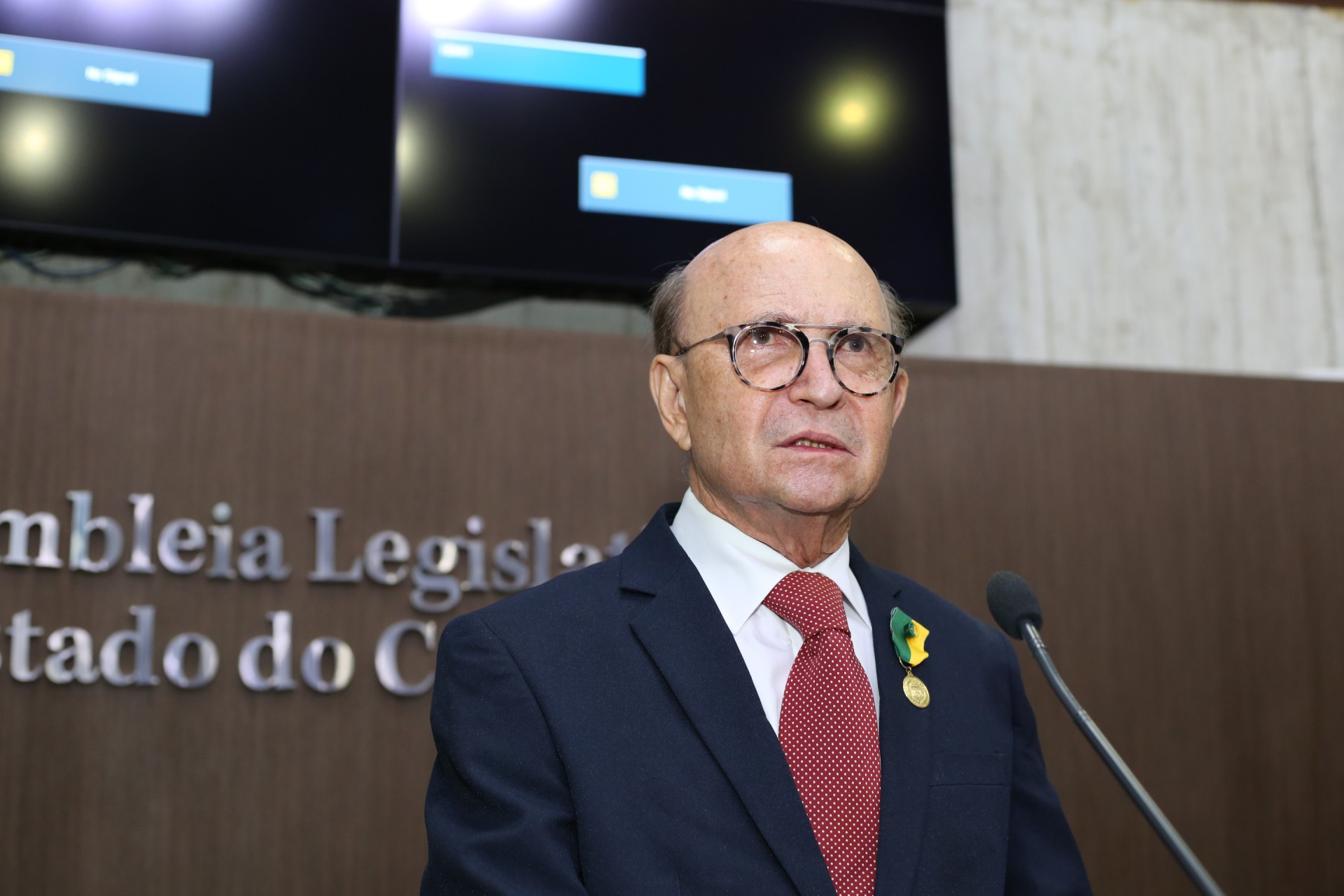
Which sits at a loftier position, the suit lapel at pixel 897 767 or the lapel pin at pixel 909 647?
the lapel pin at pixel 909 647

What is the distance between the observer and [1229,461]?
118 inches

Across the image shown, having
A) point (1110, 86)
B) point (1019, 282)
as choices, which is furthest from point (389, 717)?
point (1110, 86)

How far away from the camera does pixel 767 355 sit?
1423 millimetres

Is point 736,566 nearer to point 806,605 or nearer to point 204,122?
point 806,605

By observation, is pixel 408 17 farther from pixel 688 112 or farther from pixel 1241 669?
pixel 1241 669

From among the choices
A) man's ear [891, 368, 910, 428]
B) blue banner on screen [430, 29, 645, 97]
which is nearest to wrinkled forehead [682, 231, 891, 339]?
man's ear [891, 368, 910, 428]

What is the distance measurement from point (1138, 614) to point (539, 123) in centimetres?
180

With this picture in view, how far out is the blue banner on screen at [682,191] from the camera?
300cm

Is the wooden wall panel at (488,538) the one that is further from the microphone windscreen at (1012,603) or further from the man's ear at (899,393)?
the microphone windscreen at (1012,603)

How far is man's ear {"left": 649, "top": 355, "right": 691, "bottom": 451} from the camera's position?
1.54m

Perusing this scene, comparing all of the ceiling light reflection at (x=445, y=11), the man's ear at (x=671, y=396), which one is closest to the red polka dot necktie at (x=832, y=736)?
the man's ear at (x=671, y=396)

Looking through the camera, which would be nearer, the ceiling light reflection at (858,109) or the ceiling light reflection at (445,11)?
the ceiling light reflection at (445,11)

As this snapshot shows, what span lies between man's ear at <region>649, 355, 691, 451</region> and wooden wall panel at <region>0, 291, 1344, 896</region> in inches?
42.6

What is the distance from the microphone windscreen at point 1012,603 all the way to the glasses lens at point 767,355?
322 mm
